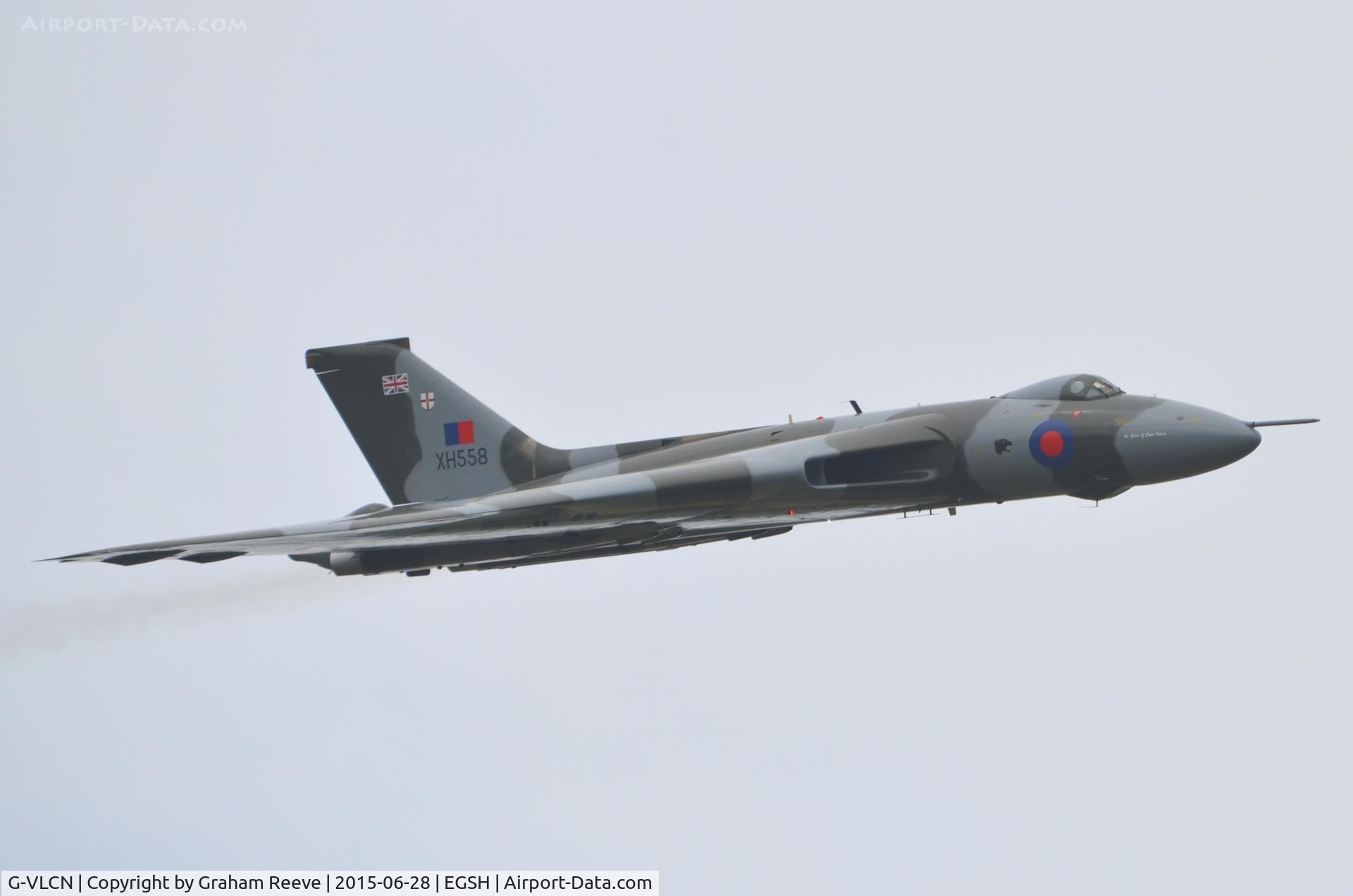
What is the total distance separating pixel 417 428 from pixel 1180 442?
14.1m

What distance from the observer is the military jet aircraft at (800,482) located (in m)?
25.3

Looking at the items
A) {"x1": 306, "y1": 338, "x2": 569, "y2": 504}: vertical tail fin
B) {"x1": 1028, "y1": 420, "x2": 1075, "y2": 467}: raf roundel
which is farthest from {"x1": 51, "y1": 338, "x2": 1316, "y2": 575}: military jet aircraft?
{"x1": 306, "y1": 338, "x2": 569, "y2": 504}: vertical tail fin

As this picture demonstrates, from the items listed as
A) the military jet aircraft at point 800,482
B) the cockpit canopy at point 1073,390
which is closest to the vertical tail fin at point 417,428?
the military jet aircraft at point 800,482

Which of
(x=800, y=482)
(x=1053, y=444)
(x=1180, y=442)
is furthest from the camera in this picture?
(x=800, y=482)

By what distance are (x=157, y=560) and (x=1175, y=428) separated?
16230 mm

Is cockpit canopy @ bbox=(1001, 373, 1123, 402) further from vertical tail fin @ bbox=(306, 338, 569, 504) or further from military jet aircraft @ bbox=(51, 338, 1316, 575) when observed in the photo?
vertical tail fin @ bbox=(306, 338, 569, 504)

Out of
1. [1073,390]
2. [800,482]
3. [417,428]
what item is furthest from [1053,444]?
[417,428]

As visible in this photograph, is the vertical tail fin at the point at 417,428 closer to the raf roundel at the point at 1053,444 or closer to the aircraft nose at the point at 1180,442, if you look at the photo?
the raf roundel at the point at 1053,444

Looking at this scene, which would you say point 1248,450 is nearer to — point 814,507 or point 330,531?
point 814,507

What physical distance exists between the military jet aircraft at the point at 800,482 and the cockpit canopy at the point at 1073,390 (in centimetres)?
3

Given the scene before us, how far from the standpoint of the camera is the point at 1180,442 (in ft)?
81.9

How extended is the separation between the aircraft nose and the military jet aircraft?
0.02 m

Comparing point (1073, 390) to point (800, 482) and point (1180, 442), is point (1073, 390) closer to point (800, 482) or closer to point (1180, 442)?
point (1180, 442)

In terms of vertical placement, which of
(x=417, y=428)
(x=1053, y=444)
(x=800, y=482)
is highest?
(x=417, y=428)
